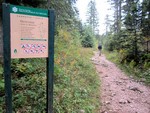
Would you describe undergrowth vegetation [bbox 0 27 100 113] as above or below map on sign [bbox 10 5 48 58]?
below

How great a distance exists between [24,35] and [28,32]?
98mm

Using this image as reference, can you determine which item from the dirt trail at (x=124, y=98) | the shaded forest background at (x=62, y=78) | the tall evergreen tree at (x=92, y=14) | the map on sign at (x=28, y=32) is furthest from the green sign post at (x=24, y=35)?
the tall evergreen tree at (x=92, y=14)

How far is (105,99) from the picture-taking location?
6023 mm

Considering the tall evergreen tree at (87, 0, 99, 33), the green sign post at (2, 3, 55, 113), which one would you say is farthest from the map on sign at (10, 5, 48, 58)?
the tall evergreen tree at (87, 0, 99, 33)

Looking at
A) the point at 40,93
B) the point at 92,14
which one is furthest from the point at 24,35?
the point at 92,14

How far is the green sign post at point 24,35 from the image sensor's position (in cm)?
297

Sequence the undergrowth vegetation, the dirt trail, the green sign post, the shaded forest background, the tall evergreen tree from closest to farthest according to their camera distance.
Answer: the green sign post, the undergrowth vegetation, the shaded forest background, the dirt trail, the tall evergreen tree

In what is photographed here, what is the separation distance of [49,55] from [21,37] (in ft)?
2.45

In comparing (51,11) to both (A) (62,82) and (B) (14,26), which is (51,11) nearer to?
(B) (14,26)

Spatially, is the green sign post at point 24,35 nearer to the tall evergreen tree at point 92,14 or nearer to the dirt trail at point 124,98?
the dirt trail at point 124,98

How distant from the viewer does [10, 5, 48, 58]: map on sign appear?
303 cm

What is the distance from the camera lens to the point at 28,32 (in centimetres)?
318

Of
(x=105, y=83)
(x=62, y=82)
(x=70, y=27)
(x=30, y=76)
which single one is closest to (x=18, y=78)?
(x=30, y=76)

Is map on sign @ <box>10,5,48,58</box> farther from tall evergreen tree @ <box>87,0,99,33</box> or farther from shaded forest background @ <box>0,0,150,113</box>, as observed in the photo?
tall evergreen tree @ <box>87,0,99,33</box>
